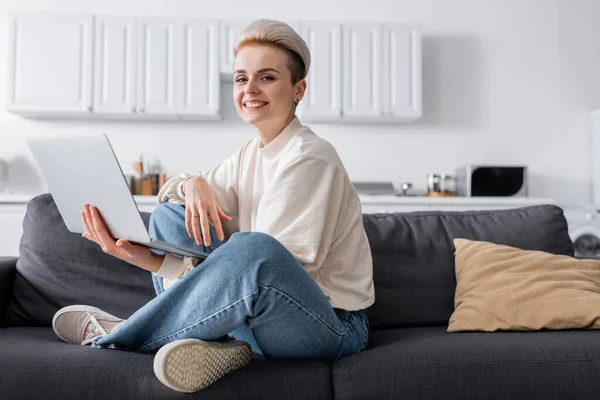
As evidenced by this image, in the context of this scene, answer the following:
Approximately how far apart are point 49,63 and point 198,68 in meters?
0.94

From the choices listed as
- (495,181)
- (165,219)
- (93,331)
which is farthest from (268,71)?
(495,181)

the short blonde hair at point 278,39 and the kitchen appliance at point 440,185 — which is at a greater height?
the short blonde hair at point 278,39

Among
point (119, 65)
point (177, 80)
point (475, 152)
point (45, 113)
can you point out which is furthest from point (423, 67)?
point (45, 113)

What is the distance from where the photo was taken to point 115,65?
407 cm

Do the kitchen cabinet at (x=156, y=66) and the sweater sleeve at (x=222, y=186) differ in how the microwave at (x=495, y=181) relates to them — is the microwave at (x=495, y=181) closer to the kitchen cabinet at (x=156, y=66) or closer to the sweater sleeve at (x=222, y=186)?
the kitchen cabinet at (x=156, y=66)

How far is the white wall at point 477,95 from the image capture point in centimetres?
452

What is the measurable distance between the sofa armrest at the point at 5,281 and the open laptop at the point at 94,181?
1.72 feet

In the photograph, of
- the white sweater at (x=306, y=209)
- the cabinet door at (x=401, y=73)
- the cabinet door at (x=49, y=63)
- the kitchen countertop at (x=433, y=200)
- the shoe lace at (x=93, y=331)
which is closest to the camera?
the white sweater at (x=306, y=209)

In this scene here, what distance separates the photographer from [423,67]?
15.1 feet

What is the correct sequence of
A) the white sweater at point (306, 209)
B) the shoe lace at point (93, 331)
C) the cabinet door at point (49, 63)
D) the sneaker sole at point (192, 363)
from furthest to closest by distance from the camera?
the cabinet door at point (49, 63), the shoe lace at point (93, 331), the white sweater at point (306, 209), the sneaker sole at point (192, 363)

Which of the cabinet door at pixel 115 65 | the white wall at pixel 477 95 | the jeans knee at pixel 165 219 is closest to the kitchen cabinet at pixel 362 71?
the white wall at pixel 477 95

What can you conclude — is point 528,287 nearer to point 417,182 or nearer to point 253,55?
point 253,55

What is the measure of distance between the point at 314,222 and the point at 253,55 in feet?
1.64

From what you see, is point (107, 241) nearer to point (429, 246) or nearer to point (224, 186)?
point (224, 186)
